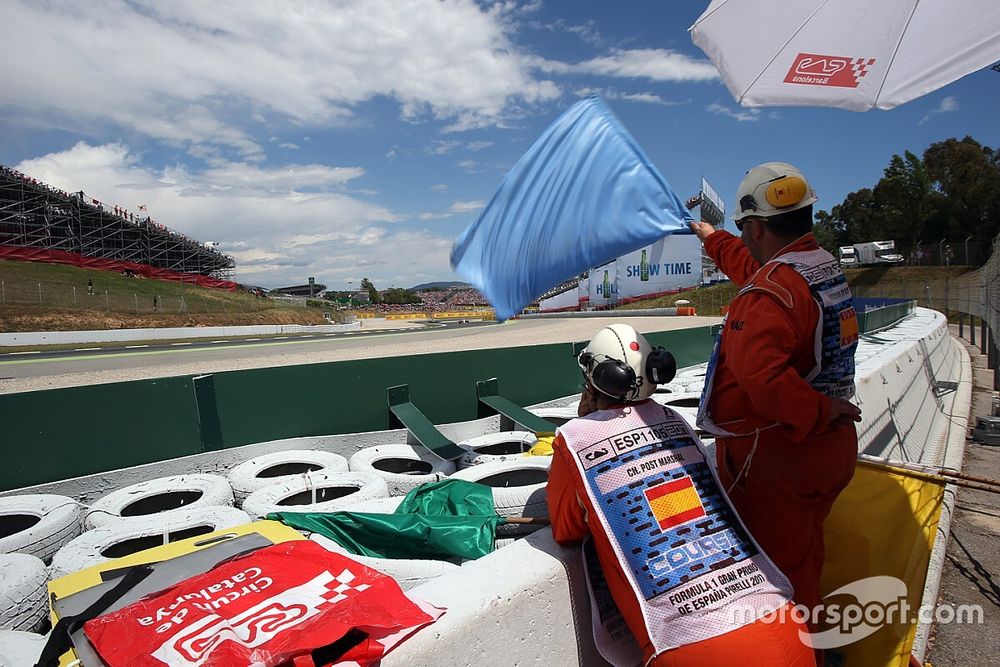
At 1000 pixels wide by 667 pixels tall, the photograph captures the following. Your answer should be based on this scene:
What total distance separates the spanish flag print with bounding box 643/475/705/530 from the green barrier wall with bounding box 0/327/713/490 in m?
4.42

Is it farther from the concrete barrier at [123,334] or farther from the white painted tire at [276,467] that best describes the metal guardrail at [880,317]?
the concrete barrier at [123,334]

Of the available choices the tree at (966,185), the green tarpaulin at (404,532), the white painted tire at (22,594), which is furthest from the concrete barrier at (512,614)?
the tree at (966,185)

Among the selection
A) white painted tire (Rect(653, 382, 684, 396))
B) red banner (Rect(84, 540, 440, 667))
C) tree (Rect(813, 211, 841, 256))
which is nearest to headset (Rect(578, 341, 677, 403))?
red banner (Rect(84, 540, 440, 667))

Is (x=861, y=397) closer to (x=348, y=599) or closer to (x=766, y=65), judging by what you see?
(x=766, y=65)

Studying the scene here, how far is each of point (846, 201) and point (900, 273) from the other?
3487cm

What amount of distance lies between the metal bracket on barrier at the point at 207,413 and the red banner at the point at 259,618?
368 centimetres

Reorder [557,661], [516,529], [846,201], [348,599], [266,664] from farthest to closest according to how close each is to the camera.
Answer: [846,201]
[516,529]
[557,661]
[348,599]
[266,664]

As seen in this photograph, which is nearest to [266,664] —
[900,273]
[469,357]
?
[469,357]

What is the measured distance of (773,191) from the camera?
225 centimetres

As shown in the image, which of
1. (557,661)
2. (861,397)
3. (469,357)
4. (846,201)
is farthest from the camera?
(846,201)

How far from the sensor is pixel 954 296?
24609 millimetres

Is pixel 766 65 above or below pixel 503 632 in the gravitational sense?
above

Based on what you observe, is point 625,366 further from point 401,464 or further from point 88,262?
point 88,262

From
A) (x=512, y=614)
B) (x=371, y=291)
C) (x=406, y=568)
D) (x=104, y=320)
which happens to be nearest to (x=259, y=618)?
(x=512, y=614)
